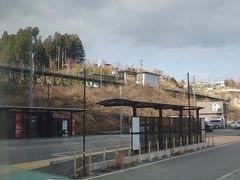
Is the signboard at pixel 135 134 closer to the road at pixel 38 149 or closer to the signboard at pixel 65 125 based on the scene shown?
the road at pixel 38 149

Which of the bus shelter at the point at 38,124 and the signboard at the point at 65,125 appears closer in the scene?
the bus shelter at the point at 38,124

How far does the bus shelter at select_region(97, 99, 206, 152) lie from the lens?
76.0 feet

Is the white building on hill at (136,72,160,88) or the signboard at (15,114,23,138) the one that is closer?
the signboard at (15,114,23,138)

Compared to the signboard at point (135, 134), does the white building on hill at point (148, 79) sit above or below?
above

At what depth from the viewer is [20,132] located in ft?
136

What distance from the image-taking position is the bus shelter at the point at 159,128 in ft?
76.0

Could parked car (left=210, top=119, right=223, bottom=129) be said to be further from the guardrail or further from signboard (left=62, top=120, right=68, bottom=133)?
the guardrail

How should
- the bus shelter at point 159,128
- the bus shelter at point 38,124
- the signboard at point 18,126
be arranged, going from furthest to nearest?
1. the bus shelter at point 38,124
2. the signboard at point 18,126
3. the bus shelter at point 159,128

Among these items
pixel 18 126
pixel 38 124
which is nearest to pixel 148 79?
pixel 38 124

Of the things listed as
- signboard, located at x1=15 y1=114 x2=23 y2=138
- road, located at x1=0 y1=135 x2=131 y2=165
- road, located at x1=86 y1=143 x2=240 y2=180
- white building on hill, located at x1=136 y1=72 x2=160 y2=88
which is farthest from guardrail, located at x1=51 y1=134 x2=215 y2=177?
white building on hill, located at x1=136 y1=72 x2=160 y2=88

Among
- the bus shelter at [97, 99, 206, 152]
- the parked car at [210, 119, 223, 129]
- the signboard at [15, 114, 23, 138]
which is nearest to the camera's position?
the bus shelter at [97, 99, 206, 152]

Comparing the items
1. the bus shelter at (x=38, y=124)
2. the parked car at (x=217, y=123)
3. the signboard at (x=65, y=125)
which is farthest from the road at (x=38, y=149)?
the parked car at (x=217, y=123)

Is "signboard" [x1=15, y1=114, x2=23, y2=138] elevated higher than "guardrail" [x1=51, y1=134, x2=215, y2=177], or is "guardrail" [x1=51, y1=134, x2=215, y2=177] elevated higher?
"signboard" [x1=15, y1=114, x2=23, y2=138]

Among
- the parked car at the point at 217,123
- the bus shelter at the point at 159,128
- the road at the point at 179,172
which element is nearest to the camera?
the road at the point at 179,172
